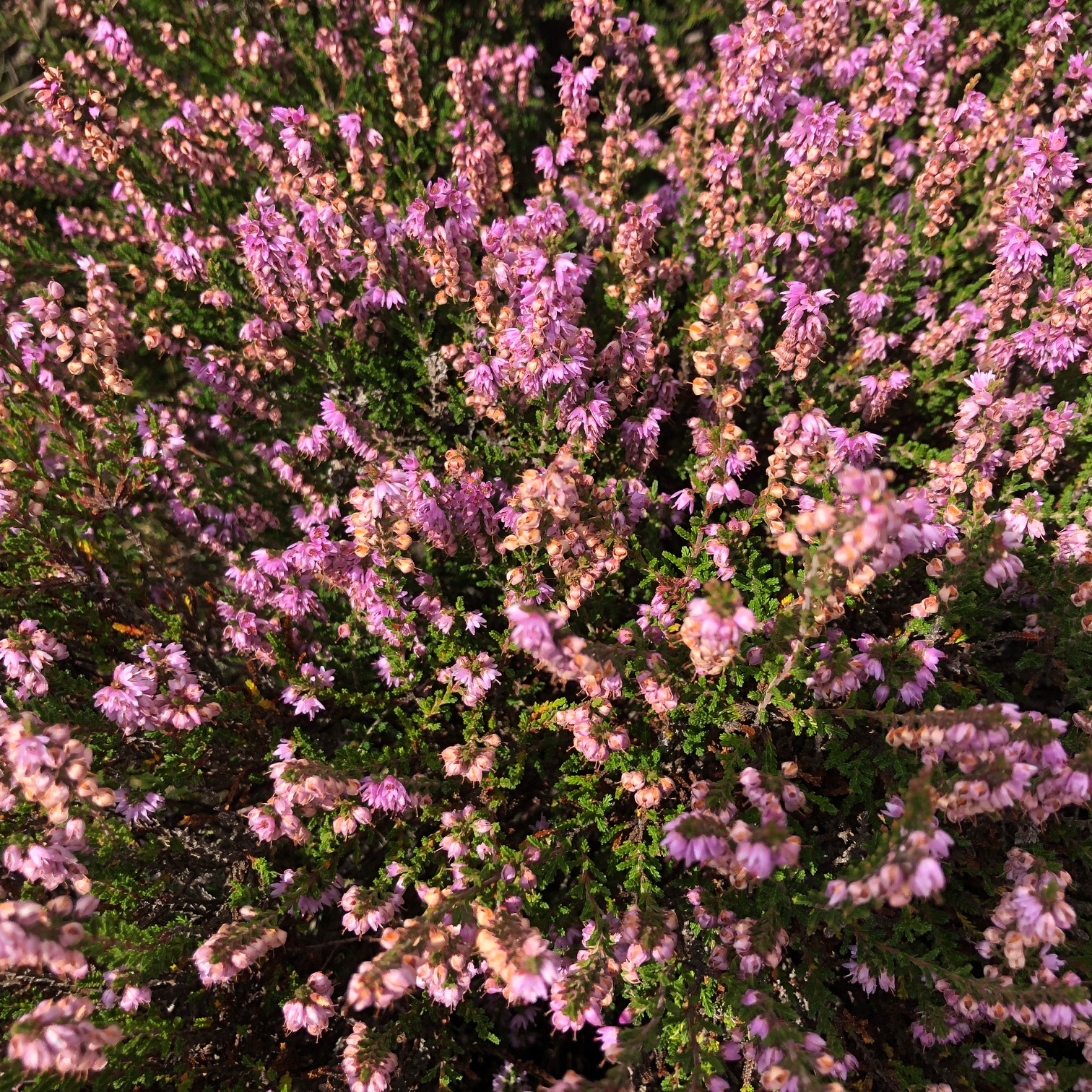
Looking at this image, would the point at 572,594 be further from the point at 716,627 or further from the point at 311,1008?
the point at 311,1008

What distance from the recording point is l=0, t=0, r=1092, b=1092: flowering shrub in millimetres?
2932

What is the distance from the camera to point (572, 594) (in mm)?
3453

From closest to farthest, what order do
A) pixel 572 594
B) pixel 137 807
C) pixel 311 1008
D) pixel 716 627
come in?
pixel 716 627 → pixel 311 1008 → pixel 572 594 → pixel 137 807

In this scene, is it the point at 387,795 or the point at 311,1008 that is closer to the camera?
the point at 311,1008

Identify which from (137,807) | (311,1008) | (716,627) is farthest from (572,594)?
(137,807)

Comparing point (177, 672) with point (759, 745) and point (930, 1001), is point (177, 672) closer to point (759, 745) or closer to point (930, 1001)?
point (759, 745)

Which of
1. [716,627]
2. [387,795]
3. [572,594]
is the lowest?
[387,795]

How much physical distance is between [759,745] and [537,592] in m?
1.41

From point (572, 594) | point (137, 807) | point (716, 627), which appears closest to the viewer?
point (716, 627)

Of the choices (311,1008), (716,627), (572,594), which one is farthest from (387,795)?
(716,627)

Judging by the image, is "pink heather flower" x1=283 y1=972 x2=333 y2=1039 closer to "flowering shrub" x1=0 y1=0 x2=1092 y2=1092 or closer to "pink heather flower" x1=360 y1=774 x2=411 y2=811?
"flowering shrub" x1=0 y1=0 x2=1092 y2=1092

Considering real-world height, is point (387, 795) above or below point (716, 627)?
below

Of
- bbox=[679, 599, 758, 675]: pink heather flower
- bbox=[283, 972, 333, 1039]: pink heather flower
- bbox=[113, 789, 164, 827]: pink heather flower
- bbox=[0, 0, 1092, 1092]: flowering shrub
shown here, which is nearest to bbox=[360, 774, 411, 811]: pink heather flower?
bbox=[0, 0, 1092, 1092]: flowering shrub

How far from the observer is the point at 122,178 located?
185 inches
